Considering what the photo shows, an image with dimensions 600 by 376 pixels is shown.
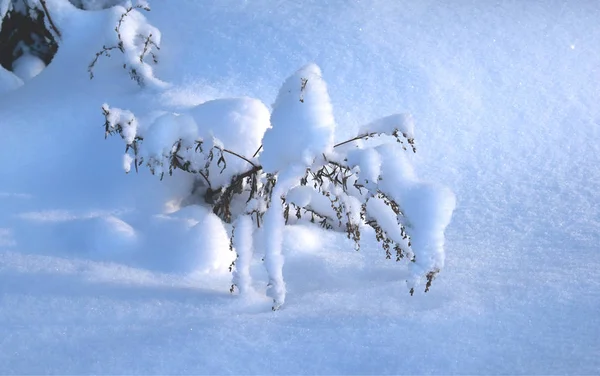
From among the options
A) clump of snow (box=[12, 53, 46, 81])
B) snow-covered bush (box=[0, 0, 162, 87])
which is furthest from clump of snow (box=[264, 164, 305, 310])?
clump of snow (box=[12, 53, 46, 81])

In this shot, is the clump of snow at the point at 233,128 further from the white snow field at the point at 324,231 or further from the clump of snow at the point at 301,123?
the clump of snow at the point at 301,123

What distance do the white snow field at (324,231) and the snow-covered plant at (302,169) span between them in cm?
16

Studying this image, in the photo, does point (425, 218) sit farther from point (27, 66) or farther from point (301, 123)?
point (27, 66)

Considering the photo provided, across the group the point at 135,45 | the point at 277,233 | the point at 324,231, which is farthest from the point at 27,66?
the point at 277,233

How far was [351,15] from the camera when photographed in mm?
3453

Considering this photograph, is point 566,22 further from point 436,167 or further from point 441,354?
point 441,354

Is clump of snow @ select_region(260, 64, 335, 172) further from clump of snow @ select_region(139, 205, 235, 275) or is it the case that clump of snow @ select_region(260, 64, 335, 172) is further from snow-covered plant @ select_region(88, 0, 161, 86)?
snow-covered plant @ select_region(88, 0, 161, 86)

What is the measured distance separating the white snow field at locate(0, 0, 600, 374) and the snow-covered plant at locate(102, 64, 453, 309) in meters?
0.16

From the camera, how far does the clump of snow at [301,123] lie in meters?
1.90

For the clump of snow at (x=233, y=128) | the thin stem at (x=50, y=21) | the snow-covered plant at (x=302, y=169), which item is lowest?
the snow-covered plant at (x=302, y=169)

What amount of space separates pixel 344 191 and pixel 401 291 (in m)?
0.39

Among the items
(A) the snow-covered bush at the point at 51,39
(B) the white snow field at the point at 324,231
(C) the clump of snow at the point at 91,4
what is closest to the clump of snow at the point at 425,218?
(B) the white snow field at the point at 324,231

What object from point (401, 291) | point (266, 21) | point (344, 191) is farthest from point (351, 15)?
point (401, 291)

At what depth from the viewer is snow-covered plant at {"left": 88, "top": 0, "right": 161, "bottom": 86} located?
9.54ft
